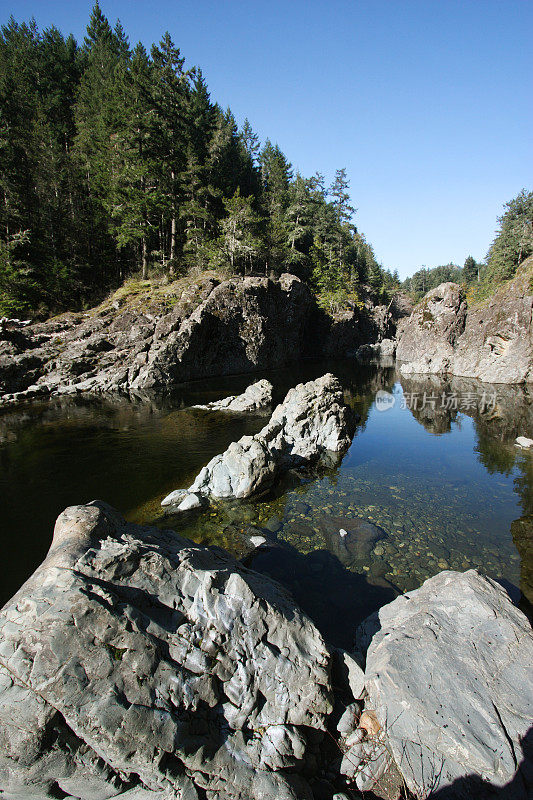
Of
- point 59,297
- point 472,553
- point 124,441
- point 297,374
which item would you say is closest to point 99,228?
point 59,297

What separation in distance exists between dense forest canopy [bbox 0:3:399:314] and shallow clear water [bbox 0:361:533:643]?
2934 centimetres

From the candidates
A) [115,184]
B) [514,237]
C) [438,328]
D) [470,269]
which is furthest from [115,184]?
[470,269]

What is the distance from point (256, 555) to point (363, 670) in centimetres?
527

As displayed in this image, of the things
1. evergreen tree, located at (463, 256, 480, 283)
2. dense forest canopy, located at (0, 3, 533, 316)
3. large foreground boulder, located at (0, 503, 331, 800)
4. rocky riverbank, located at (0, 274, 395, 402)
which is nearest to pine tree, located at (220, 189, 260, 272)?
dense forest canopy, located at (0, 3, 533, 316)

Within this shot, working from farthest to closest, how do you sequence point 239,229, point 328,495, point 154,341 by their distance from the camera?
point 239,229, point 154,341, point 328,495

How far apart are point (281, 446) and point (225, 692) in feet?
45.1

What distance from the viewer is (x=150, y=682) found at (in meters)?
4.24

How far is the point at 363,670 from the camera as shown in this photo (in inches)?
242

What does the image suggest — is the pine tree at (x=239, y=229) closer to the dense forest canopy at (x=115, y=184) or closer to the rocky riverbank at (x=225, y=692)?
the dense forest canopy at (x=115, y=184)

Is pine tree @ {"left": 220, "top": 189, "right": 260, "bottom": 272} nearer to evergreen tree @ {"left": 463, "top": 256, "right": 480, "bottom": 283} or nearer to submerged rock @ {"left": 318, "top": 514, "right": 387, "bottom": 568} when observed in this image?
submerged rock @ {"left": 318, "top": 514, "right": 387, "bottom": 568}

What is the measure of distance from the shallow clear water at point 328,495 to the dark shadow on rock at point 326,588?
0.13ft

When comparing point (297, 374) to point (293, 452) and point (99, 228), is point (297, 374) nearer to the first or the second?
point (293, 452)

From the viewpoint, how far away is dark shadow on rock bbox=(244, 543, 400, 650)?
826cm

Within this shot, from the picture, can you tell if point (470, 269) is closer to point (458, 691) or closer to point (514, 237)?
point (514, 237)
